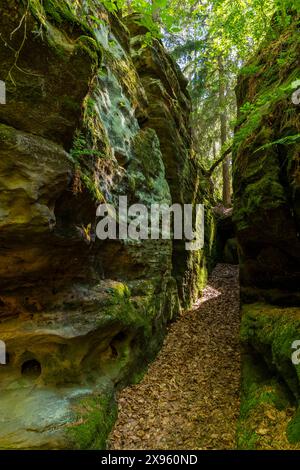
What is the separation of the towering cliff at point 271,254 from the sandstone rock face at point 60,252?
7.64ft

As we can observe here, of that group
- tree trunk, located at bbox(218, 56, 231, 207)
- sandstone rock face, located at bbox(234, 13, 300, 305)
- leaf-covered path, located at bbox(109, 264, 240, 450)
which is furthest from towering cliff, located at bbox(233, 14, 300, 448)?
tree trunk, located at bbox(218, 56, 231, 207)

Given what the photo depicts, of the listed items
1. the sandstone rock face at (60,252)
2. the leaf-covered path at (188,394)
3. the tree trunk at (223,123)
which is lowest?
the leaf-covered path at (188,394)

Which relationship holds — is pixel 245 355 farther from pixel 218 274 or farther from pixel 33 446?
pixel 218 274

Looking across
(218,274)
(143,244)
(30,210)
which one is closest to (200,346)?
(143,244)

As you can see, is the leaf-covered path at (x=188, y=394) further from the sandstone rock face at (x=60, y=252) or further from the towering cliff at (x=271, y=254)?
the towering cliff at (x=271, y=254)

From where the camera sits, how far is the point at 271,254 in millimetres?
6445

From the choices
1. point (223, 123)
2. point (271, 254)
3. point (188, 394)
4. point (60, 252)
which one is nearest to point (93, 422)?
point (188, 394)

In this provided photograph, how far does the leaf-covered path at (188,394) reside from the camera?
4633 mm

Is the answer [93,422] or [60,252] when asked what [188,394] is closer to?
[93,422]

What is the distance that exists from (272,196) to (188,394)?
4226mm

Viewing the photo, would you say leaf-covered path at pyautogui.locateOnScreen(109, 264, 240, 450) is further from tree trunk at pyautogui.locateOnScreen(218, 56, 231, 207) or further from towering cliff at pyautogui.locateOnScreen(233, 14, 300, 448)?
tree trunk at pyautogui.locateOnScreen(218, 56, 231, 207)

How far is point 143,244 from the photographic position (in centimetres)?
779

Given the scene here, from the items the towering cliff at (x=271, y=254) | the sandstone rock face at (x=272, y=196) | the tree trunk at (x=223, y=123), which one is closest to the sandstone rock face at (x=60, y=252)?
the towering cliff at (x=271, y=254)
